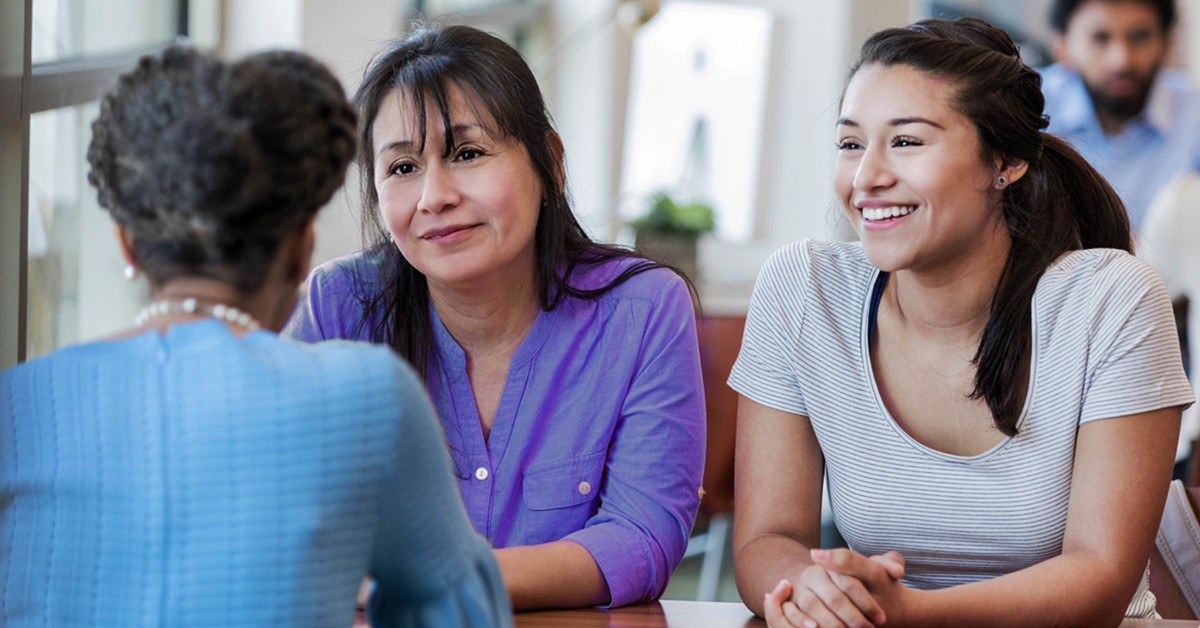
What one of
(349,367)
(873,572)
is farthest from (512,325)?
(349,367)

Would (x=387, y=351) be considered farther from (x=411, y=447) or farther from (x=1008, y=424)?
(x=1008, y=424)

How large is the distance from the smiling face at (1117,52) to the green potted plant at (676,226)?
1.59 metres

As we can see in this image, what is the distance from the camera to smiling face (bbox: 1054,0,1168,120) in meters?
5.10

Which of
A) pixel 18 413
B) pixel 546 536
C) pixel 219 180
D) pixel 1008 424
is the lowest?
pixel 546 536

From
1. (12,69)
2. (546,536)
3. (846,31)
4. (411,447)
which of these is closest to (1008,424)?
(546,536)

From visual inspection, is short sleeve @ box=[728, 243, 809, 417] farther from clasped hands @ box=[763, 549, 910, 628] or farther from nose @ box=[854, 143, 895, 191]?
clasped hands @ box=[763, 549, 910, 628]

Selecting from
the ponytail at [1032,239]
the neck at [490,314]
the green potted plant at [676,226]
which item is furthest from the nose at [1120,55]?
the neck at [490,314]

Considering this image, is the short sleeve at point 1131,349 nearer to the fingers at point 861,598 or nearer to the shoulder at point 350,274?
the fingers at point 861,598

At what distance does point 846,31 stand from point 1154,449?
4.24 meters

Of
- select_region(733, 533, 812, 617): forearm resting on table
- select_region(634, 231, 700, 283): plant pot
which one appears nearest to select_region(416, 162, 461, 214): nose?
select_region(733, 533, 812, 617): forearm resting on table

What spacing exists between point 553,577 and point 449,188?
494 millimetres

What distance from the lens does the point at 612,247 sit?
1857 millimetres

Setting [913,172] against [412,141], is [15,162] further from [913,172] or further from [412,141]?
[913,172]

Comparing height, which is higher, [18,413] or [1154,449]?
[18,413]
